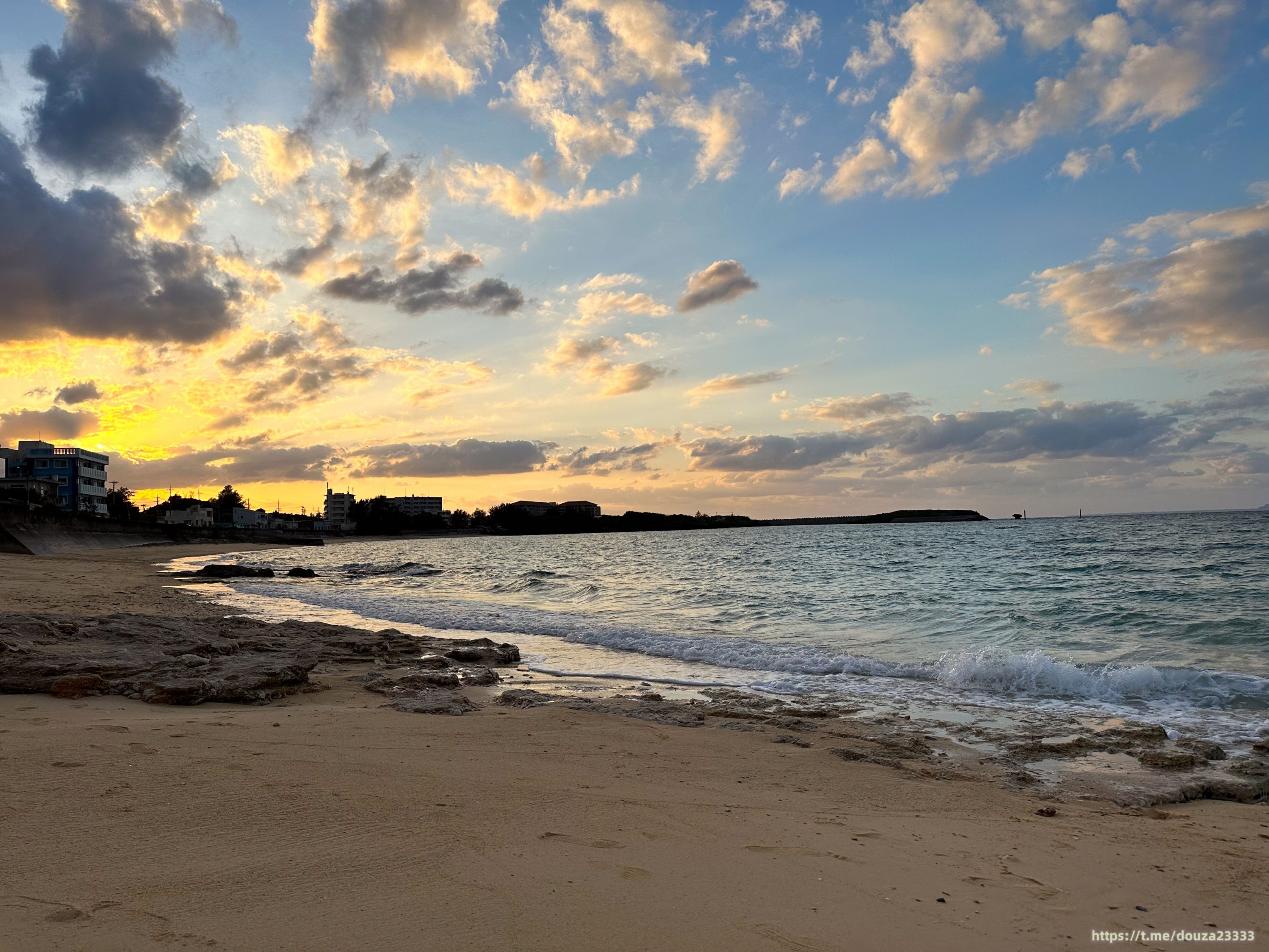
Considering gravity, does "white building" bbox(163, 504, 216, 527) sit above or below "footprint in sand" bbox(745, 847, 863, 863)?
above

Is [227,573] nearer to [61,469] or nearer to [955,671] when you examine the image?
[955,671]

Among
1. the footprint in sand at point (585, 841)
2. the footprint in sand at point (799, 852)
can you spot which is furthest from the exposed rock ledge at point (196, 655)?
the footprint in sand at point (799, 852)

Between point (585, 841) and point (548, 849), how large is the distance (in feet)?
0.86

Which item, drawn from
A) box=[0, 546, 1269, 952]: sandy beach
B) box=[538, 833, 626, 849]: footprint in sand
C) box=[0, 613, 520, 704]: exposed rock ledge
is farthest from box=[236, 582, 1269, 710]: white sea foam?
box=[538, 833, 626, 849]: footprint in sand

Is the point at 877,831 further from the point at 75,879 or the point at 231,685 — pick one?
the point at 231,685

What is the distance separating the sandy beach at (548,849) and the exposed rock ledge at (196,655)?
118 centimetres

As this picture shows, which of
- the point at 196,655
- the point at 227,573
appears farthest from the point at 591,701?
the point at 227,573

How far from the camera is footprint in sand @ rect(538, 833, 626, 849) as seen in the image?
4.06 m

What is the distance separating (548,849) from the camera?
155 inches

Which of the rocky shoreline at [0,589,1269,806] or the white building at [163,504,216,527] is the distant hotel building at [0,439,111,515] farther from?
the rocky shoreline at [0,589,1269,806]

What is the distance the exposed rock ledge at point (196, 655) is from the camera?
766 centimetres

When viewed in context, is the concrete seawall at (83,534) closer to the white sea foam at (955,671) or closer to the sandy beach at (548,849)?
the white sea foam at (955,671)

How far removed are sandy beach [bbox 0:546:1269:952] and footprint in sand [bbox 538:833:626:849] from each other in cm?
2

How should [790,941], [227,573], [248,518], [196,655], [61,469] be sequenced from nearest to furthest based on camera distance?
[790,941] → [196,655] → [227,573] → [61,469] → [248,518]
